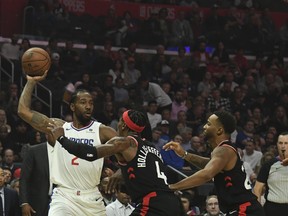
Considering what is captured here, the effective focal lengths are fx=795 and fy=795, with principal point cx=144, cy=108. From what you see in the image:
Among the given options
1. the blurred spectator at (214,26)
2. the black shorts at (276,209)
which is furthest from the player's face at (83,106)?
the blurred spectator at (214,26)

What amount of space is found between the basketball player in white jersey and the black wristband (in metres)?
0.64

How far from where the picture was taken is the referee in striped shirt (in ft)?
32.7

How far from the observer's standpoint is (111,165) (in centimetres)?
A: 1350

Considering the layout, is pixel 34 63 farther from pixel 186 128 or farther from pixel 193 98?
pixel 193 98

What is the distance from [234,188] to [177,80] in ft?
37.0

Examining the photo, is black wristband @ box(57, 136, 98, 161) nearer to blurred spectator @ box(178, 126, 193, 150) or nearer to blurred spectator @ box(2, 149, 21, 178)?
blurred spectator @ box(2, 149, 21, 178)

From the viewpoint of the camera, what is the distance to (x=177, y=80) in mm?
18500

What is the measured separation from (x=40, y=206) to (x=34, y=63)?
2.61m

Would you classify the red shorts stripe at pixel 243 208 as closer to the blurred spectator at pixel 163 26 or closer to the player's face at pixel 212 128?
the player's face at pixel 212 128

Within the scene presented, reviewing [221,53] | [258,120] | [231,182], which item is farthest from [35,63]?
[221,53]

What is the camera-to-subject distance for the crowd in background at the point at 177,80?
15.3m

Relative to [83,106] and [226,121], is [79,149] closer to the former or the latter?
[83,106]

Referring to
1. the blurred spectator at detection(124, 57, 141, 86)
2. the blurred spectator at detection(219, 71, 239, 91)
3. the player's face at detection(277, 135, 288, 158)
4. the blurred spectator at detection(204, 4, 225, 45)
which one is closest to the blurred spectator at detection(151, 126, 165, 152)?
the blurred spectator at detection(124, 57, 141, 86)

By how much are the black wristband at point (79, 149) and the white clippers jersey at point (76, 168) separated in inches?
35.0
